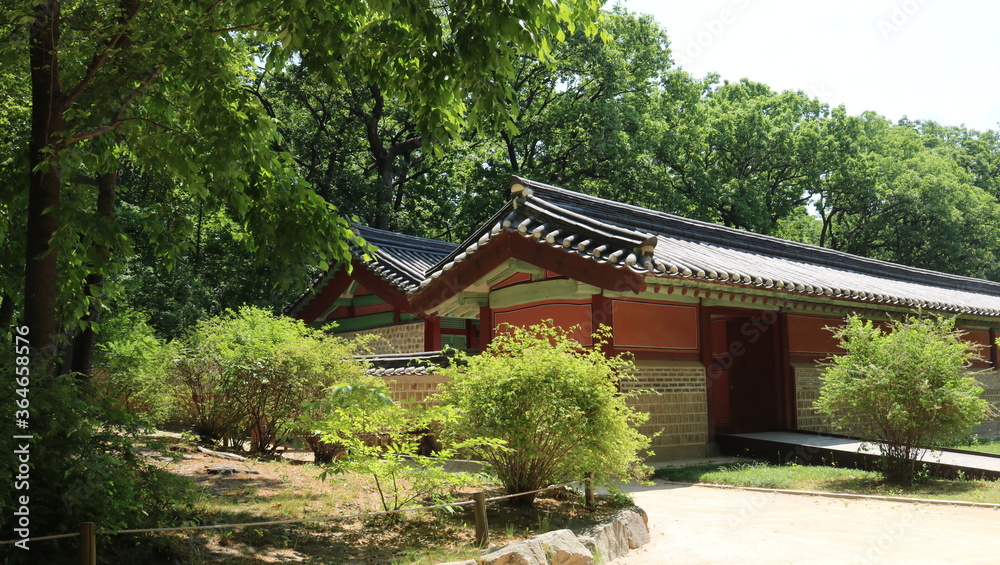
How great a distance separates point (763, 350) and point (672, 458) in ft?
10.8

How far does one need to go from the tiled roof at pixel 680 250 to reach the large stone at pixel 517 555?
4986 millimetres

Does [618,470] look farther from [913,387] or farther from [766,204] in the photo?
[766,204]

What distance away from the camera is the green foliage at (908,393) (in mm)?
9211

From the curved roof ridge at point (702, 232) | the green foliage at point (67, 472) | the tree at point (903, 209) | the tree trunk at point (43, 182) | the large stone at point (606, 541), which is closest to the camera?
the green foliage at point (67, 472)

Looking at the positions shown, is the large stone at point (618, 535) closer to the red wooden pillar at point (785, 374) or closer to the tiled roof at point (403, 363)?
the tiled roof at point (403, 363)

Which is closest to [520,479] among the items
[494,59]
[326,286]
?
[494,59]

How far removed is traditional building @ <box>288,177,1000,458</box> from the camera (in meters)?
10.7

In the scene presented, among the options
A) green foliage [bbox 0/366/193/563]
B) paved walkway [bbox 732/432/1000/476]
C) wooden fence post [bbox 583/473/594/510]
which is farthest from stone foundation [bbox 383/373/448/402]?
green foliage [bbox 0/366/193/563]

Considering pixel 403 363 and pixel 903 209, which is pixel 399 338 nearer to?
pixel 403 363

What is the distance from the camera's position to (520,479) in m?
6.75

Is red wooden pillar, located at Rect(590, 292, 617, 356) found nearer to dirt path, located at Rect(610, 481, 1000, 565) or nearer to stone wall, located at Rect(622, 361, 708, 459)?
stone wall, located at Rect(622, 361, 708, 459)

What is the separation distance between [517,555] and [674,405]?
284 inches

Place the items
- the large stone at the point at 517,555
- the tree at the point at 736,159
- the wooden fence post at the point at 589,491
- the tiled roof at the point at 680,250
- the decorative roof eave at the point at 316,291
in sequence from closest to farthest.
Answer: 1. the large stone at the point at 517,555
2. the wooden fence post at the point at 589,491
3. the tiled roof at the point at 680,250
4. the decorative roof eave at the point at 316,291
5. the tree at the point at 736,159

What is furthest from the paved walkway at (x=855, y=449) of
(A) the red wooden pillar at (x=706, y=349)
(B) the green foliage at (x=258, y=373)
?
(B) the green foliage at (x=258, y=373)
